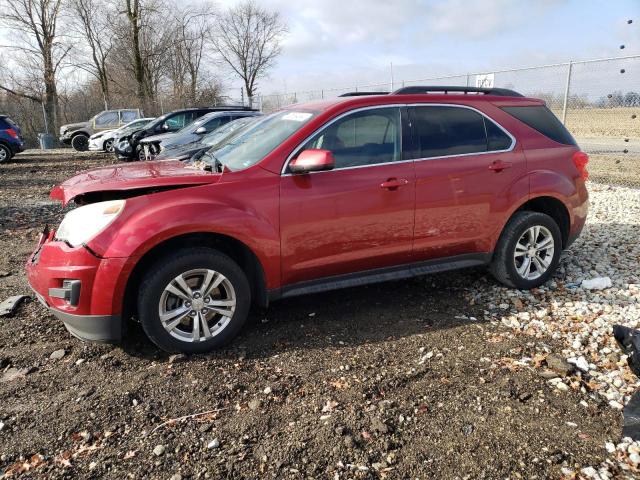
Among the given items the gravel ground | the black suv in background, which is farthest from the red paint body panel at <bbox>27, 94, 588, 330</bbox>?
the black suv in background

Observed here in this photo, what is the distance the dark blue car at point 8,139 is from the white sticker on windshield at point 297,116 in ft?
51.7

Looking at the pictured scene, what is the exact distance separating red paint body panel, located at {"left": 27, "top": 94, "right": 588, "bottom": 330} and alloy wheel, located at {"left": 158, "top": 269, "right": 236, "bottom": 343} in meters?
0.29

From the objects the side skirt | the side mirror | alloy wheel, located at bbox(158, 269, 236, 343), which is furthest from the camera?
the side skirt

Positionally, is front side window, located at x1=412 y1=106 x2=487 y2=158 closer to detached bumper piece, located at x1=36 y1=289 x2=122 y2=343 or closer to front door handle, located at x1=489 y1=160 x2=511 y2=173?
front door handle, located at x1=489 y1=160 x2=511 y2=173

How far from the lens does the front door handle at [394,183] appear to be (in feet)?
12.2

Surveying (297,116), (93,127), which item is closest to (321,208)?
(297,116)

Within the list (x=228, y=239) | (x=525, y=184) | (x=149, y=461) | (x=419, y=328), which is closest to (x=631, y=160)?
(x=525, y=184)

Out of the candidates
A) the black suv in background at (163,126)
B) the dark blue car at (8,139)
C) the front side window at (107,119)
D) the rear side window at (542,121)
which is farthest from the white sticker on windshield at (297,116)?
the front side window at (107,119)

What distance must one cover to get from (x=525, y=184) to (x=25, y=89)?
3132 centimetres

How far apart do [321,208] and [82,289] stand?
1704 mm

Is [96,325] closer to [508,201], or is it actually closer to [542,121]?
[508,201]

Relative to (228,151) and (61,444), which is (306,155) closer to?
(228,151)

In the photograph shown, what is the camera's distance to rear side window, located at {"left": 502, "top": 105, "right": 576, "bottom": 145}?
174 inches

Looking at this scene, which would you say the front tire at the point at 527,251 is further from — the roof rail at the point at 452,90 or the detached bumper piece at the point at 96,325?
the detached bumper piece at the point at 96,325
